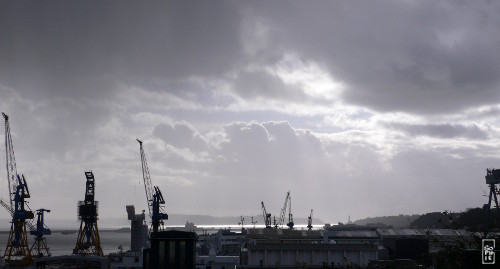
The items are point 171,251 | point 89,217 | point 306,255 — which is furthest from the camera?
point 89,217

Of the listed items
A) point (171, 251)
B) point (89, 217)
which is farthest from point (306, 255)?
point (89, 217)

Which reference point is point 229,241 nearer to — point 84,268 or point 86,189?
point 86,189

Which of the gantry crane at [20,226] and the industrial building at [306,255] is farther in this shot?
the gantry crane at [20,226]

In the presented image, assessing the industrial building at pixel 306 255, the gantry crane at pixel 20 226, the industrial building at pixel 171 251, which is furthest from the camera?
the gantry crane at pixel 20 226

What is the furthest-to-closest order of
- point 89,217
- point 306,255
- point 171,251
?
1. point 89,217
2. point 306,255
3. point 171,251

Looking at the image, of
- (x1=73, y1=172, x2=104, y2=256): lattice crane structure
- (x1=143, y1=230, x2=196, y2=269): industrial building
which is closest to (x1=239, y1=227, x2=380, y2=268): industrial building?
(x1=143, y1=230, x2=196, y2=269): industrial building

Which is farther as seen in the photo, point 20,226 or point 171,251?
point 20,226

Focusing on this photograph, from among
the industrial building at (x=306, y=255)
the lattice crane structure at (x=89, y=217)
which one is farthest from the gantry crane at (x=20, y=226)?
the industrial building at (x=306, y=255)

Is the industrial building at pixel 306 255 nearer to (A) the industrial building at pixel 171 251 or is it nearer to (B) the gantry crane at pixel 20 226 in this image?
(A) the industrial building at pixel 171 251

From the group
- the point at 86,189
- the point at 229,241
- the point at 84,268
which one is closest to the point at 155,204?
the point at 86,189

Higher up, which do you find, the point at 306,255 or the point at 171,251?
the point at 171,251

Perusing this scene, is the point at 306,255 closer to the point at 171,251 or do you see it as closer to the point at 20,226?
the point at 171,251

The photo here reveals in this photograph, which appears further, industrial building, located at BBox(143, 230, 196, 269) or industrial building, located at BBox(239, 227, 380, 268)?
industrial building, located at BBox(239, 227, 380, 268)

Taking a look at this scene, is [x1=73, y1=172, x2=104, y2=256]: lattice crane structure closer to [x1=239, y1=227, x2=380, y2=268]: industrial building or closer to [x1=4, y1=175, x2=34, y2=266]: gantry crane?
[x1=4, y1=175, x2=34, y2=266]: gantry crane
